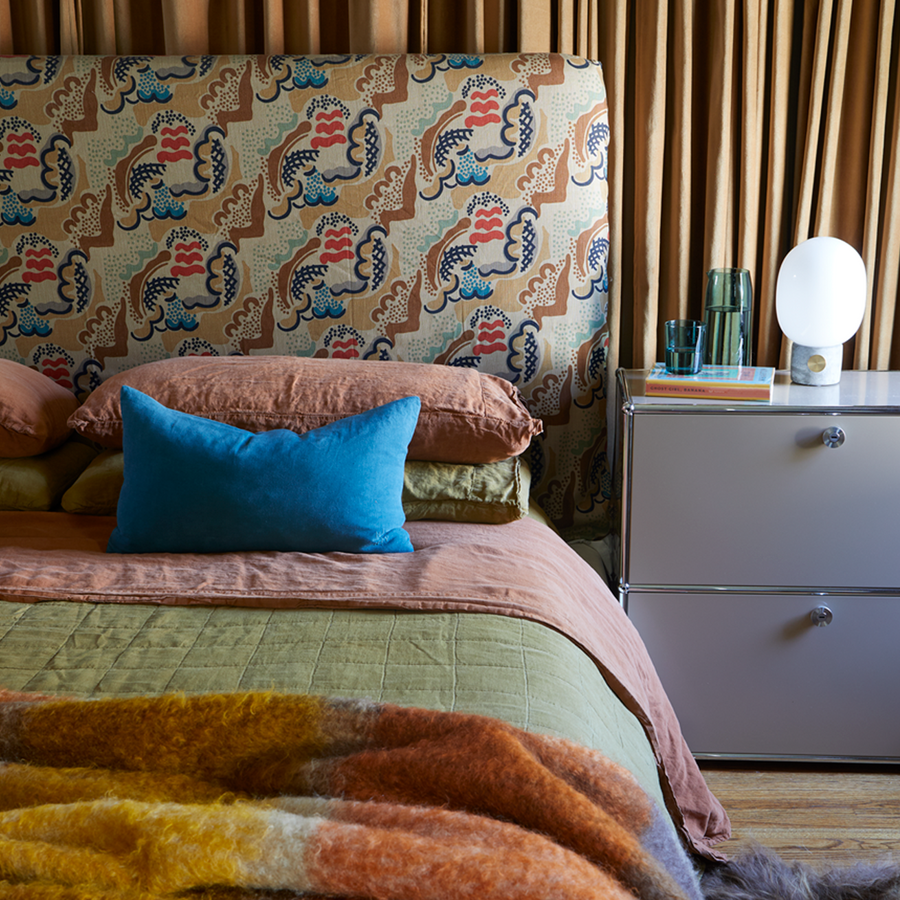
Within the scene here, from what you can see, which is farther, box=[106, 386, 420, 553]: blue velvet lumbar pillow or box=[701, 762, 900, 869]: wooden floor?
box=[701, 762, 900, 869]: wooden floor

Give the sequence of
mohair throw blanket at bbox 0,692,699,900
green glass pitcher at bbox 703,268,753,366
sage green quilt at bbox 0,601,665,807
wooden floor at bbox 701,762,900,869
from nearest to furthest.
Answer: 1. mohair throw blanket at bbox 0,692,699,900
2. sage green quilt at bbox 0,601,665,807
3. wooden floor at bbox 701,762,900,869
4. green glass pitcher at bbox 703,268,753,366

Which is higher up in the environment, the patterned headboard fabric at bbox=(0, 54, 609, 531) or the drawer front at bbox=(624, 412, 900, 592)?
the patterned headboard fabric at bbox=(0, 54, 609, 531)

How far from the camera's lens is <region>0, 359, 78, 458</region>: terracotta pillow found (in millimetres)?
1698

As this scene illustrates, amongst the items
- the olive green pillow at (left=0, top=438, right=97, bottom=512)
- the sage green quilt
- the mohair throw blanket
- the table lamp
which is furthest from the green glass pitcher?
the olive green pillow at (left=0, top=438, right=97, bottom=512)

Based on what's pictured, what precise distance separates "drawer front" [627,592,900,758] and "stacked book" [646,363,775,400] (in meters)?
0.41

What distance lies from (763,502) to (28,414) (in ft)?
4.82

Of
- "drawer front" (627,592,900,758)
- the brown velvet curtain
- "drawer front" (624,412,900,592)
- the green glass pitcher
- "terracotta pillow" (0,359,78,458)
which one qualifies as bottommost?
"drawer front" (627,592,900,758)

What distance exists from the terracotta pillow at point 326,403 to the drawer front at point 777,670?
0.48 m

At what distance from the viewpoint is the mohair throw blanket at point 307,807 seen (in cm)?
69

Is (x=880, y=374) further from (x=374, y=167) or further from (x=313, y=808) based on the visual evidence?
(x=313, y=808)

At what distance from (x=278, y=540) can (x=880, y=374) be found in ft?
4.62

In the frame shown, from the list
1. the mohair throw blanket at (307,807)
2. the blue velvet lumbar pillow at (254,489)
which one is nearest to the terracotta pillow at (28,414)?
the blue velvet lumbar pillow at (254,489)

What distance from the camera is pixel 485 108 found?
75.5 inches

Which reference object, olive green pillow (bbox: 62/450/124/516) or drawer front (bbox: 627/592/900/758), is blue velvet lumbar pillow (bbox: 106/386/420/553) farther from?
drawer front (bbox: 627/592/900/758)
